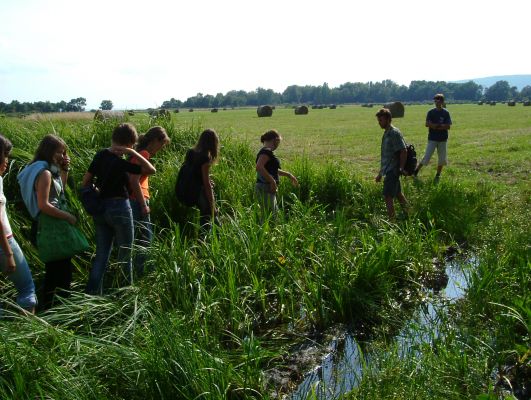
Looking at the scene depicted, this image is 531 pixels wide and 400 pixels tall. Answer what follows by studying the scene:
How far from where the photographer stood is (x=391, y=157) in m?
7.16

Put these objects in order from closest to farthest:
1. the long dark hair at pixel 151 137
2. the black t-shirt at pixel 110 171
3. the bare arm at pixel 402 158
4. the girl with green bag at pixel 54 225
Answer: the girl with green bag at pixel 54 225 < the black t-shirt at pixel 110 171 < the long dark hair at pixel 151 137 < the bare arm at pixel 402 158

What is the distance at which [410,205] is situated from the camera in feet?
25.2

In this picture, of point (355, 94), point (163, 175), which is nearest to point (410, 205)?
point (163, 175)

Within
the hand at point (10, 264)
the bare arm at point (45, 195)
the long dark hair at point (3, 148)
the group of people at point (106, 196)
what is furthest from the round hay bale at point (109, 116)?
the hand at point (10, 264)

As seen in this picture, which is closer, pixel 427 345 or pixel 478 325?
pixel 427 345

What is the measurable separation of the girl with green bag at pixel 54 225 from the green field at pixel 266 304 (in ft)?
1.17

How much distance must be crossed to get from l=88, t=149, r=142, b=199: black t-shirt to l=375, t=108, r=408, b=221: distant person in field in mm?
3820

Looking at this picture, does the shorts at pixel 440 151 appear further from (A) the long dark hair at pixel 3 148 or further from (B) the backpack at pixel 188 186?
(A) the long dark hair at pixel 3 148

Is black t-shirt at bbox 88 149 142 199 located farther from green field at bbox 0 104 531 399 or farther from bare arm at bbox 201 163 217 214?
bare arm at bbox 201 163 217 214

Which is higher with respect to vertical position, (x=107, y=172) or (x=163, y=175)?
(x=107, y=172)

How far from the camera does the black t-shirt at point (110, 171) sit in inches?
178

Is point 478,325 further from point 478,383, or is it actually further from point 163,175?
point 163,175

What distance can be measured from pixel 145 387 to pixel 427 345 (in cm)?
197

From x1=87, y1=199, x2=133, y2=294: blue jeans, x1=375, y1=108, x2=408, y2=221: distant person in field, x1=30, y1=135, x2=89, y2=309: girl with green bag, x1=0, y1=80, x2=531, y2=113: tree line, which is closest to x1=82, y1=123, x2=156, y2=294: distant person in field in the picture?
x1=87, y1=199, x2=133, y2=294: blue jeans
